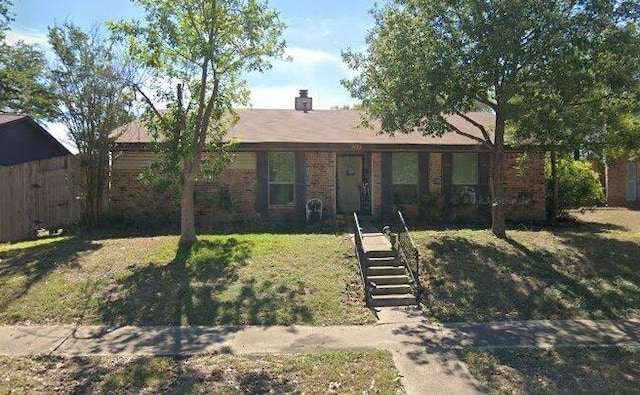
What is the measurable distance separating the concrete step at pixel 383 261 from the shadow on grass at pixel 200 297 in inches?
73.1

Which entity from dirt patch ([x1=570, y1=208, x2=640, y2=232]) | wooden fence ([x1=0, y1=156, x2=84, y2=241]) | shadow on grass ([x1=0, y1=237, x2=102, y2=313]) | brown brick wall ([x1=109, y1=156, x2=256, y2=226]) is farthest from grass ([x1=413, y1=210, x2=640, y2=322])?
wooden fence ([x1=0, y1=156, x2=84, y2=241])

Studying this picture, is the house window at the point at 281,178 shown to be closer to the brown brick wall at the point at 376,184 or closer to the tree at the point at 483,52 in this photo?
the brown brick wall at the point at 376,184

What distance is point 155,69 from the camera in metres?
12.1

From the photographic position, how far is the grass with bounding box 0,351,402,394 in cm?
590

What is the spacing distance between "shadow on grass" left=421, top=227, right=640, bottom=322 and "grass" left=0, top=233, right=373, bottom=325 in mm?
1678

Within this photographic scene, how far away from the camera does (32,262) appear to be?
11055 mm

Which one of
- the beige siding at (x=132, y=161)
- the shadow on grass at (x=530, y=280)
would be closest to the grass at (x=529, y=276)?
the shadow on grass at (x=530, y=280)

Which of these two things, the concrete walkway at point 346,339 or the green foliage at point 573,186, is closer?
the concrete walkway at point 346,339

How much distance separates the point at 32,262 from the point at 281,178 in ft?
25.5

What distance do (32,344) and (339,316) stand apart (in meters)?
4.43

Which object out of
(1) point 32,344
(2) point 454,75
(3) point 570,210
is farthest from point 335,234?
(3) point 570,210

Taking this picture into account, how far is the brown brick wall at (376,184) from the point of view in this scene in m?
17.3

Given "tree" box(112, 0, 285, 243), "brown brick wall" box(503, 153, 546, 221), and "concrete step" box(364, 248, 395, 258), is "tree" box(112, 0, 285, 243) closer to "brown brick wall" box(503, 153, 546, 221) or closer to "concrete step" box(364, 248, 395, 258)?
"concrete step" box(364, 248, 395, 258)

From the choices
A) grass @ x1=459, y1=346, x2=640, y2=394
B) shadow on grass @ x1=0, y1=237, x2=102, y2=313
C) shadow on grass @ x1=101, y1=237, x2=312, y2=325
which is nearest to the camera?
grass @ x1=459, y1=346, x2=640, y2=394
